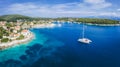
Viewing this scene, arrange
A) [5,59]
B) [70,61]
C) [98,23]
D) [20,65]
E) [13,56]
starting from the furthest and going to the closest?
[98,23]
[13,56]
[5,59]
[70,61]
[20,65]

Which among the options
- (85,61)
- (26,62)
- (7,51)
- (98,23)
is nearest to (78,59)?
(85,61)

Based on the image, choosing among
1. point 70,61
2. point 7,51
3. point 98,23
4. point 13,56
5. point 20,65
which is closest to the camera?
point 20,65

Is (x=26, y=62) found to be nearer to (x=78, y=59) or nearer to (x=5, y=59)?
(x=5, y=59)

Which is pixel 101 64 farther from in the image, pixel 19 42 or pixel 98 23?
pixel 98 23

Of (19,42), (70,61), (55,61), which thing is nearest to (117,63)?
(70,61)

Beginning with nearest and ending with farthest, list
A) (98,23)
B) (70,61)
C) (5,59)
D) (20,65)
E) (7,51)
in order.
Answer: (20,65) → (70,61) → (5,59) → (7,51) → (98,23)

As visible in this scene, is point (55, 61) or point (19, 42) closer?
point (55, 61)

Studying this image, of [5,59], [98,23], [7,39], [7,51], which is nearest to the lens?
[5,59]

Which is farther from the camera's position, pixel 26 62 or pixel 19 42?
pixel 19 42
